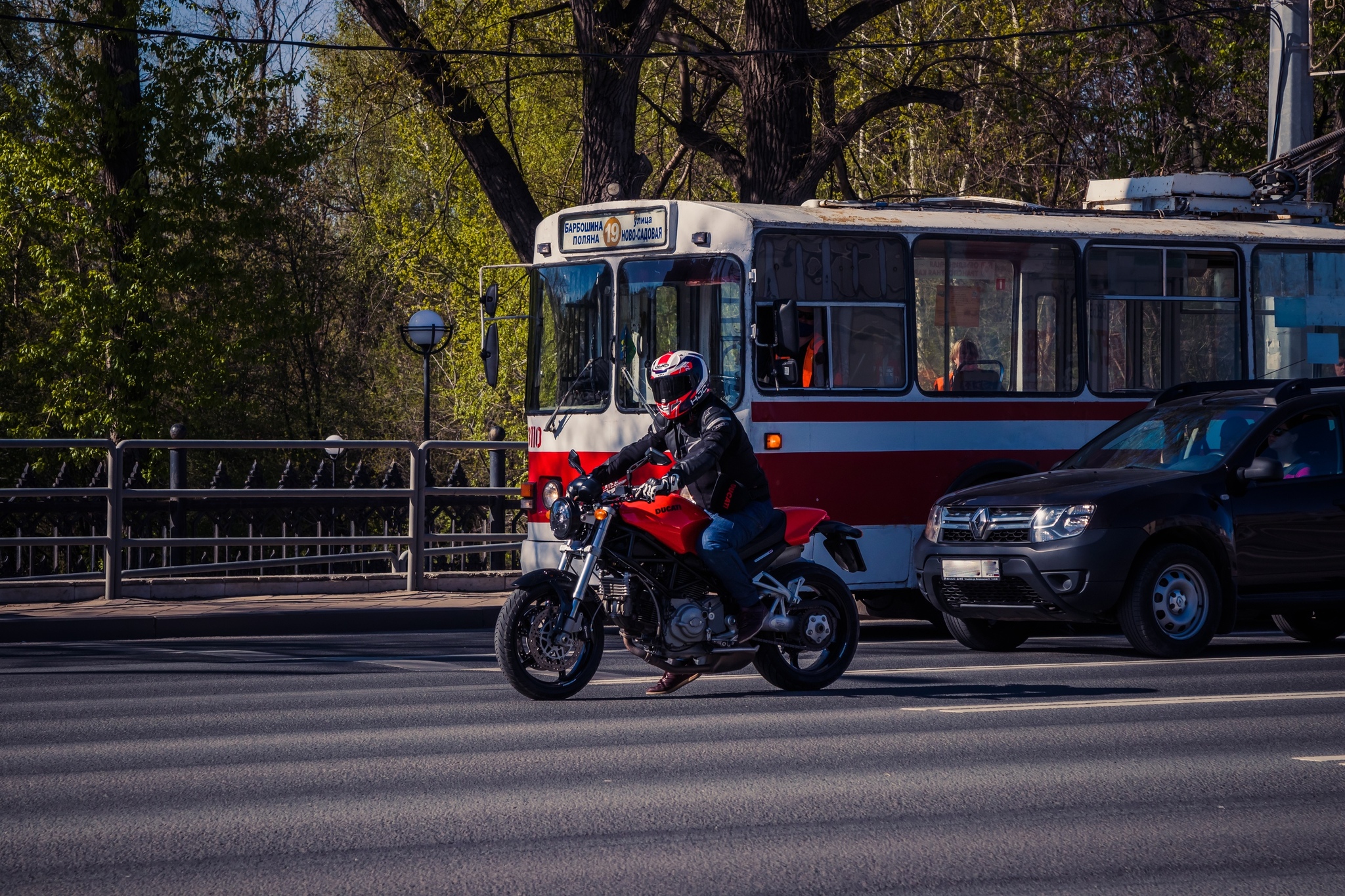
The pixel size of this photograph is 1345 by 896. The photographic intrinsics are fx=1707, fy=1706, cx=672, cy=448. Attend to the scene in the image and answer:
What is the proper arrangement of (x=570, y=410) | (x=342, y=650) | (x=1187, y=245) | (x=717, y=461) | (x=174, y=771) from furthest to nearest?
(x=1187, y=245), (x=570, y=410), (x=342, y=650), (x=717, y=461), (x=174, y=771)

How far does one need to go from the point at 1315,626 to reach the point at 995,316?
341 cm

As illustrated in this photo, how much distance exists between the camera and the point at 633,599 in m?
9.01

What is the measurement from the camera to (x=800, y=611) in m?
9.58

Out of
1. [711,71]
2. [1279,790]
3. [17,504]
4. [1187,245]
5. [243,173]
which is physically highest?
[711,71]

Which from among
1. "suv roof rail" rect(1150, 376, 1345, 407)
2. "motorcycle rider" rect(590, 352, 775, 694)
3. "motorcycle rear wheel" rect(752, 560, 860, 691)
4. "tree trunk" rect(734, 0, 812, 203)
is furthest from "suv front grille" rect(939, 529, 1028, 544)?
"tree trunk" rect(734, 0, 812, 203)

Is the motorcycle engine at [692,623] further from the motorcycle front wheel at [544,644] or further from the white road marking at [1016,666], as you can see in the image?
the white road marking at [1016,666]

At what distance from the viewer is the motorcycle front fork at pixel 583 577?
349 inches

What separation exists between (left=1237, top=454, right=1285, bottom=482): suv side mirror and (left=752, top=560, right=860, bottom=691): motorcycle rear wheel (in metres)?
3.09

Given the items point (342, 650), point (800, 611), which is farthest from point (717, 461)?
point (342, 650)

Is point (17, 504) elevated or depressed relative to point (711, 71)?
depressed

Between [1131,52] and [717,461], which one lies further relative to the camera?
[1131,52]

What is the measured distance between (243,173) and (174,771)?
1747cm

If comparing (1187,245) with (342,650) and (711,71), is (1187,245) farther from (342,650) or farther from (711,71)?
(711,71)

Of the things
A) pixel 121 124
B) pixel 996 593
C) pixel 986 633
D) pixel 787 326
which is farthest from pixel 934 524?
pixel 121 124
